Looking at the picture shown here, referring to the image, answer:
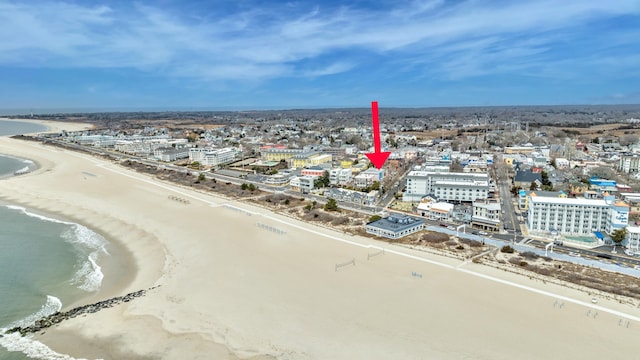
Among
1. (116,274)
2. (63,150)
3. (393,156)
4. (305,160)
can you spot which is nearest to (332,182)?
(305,160)

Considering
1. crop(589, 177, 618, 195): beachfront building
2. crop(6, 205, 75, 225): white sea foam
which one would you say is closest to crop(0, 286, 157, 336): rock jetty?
crop(6, 205, 75, 225): white sea foam

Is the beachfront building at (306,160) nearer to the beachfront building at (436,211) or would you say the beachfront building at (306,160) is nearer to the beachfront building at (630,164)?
the beachfront building at (436,211)

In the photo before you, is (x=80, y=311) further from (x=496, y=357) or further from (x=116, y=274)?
(x=496, y=357)

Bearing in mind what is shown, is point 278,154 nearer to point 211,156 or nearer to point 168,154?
point 211,156

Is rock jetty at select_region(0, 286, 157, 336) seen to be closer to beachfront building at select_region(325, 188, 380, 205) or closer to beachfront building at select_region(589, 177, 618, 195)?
beachfront building at select_region(325, 188, 380, 205)

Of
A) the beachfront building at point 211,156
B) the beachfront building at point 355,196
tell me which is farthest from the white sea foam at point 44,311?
the beachfront building at point 211,156
